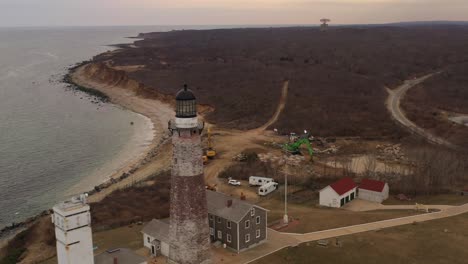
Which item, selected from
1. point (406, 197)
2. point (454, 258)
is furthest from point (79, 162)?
point (454, 258)

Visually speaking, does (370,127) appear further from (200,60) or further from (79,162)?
(200,60)

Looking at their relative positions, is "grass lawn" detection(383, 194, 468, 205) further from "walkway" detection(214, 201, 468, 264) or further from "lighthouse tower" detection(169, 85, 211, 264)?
"lighthouse tower" detection(169, 85, 211, 264)

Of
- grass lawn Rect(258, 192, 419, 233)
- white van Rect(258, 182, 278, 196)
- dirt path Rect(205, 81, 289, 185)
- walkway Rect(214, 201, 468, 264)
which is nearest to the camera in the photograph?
walkway Rect(214, 201, 468, 264)

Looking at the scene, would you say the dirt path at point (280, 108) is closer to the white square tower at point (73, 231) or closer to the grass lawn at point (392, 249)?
the grass lawn at point (392, 249)

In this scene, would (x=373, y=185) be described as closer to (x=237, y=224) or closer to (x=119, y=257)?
(x=237, y=224)

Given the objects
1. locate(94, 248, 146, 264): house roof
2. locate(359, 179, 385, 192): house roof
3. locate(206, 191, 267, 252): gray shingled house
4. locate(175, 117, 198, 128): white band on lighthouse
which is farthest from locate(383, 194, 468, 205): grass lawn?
locate(175, 117, 198, 128): white band on lighthouse
